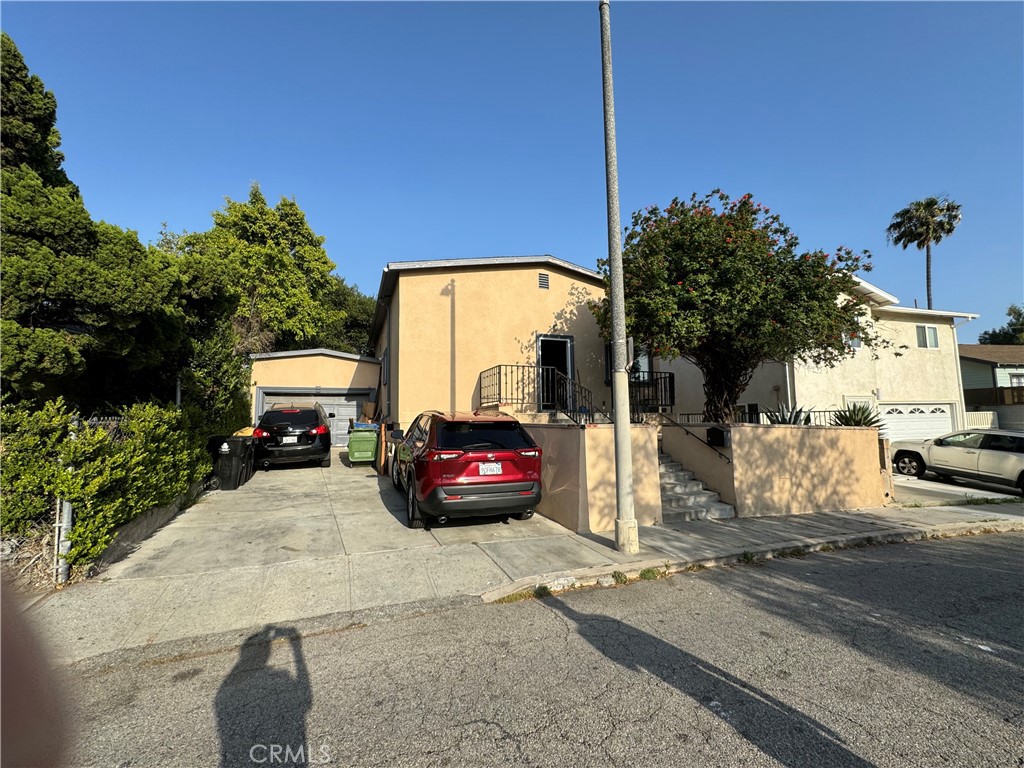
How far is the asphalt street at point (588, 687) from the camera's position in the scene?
103 inches

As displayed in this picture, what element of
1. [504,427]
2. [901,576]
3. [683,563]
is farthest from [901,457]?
[504,427]

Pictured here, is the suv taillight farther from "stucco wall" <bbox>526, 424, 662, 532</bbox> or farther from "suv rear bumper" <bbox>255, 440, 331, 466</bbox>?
"suv rear bumper" <bbox>255, 440, 331, 466</bbox>

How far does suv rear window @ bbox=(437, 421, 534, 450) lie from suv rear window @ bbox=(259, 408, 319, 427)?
23.3ft

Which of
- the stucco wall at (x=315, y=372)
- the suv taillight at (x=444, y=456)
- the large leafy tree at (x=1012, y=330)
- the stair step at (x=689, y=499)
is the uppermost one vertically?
the large leafy tree at (x=1012, y=330)

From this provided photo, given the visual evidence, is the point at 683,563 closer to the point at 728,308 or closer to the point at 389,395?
the point at 728,308

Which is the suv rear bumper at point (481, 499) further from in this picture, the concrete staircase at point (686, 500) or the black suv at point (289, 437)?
the black suv at point (289, 437)

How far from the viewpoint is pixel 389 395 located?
14719mm

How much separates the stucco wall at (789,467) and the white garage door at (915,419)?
8874 mm

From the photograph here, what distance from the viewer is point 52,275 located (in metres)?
5.23

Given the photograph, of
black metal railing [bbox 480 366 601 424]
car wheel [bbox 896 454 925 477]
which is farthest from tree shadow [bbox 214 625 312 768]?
car wheel [bbox 896 454 925 477]

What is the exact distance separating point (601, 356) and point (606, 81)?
8844 mm

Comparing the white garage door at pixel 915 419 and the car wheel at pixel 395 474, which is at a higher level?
the white garage door at pixel 915 419

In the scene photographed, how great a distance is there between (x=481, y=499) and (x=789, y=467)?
6199 mm

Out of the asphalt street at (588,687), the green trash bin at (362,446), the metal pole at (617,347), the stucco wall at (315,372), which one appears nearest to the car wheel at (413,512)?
the asphalt street at (588,687)
